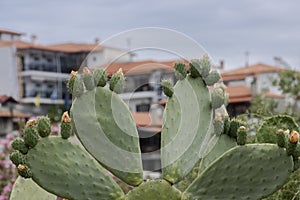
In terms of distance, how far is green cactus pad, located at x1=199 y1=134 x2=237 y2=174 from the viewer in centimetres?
401

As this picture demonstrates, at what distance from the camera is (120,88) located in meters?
3.91

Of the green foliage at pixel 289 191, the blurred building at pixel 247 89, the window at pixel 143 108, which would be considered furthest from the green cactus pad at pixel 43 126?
the blurred building at pixel 247 89

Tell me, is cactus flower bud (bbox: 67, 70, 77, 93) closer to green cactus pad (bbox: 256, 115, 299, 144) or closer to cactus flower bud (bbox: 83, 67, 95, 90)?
cactus flower bud (bbox: 83, 67, 95, 90)

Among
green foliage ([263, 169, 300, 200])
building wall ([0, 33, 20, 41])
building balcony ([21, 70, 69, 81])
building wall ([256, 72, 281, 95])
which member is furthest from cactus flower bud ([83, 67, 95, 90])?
building wall ([0, 33, 20, 41])

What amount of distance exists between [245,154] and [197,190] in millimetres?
289

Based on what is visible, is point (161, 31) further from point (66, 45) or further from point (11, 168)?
point (66, 45)

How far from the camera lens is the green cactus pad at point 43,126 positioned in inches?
142

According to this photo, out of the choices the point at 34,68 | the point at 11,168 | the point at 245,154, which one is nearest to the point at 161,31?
the point at 245,154

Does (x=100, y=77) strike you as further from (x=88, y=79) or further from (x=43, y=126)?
(x=43, y=126)

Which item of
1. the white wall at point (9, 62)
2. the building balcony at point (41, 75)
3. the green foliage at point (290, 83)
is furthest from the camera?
the building balcony at point (41, 75)

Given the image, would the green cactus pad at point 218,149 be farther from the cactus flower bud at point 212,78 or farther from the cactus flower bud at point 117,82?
the cactus flower bud at point 117,82

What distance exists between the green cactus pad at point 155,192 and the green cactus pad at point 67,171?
14cm

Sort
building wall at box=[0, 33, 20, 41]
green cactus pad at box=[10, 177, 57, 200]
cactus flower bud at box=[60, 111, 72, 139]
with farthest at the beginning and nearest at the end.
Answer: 1. building wall at box=[0, 33, 20, 41]
2. green cactus pad at box=[10, 177, 57, 200]
3. cactus flower bud at box=[60, 111, 72, 139]

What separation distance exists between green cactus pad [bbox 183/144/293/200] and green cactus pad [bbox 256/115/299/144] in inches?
13.5
